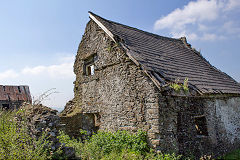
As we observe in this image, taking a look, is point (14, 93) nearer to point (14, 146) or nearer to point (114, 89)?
point (114, 89)

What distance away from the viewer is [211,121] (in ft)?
21.9

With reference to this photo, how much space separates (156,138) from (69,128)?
15.1ft

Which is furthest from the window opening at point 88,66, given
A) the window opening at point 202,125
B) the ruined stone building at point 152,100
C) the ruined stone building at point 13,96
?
the ruined stone building at point 13,96

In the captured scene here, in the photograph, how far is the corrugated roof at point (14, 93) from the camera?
19766mm

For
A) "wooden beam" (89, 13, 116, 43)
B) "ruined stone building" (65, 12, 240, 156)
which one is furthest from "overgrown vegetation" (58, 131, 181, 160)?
"wooden beam" (89, 13, 116, 43)

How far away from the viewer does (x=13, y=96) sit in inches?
797

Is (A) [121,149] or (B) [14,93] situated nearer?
(A) [121,149]

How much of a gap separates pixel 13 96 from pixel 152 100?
19709mm

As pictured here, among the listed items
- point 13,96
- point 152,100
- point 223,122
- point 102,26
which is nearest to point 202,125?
point 223,122

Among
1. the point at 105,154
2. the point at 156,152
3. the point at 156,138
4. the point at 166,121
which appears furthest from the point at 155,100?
the point at 105,154

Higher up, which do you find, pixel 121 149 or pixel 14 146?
pixel 14 146

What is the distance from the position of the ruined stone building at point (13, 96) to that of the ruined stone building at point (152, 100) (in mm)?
14616

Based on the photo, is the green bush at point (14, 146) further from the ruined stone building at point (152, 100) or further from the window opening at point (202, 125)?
the window opening at point (202, 125)

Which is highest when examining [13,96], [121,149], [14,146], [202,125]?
[13,96]
